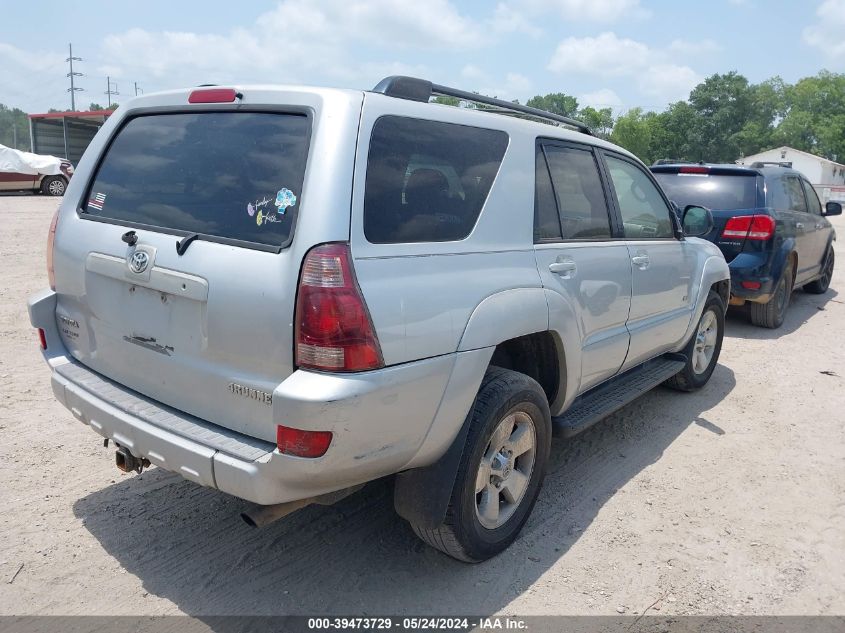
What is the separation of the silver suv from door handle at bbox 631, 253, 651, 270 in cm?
60

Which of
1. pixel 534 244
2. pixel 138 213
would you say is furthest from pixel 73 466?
pixel 534 244

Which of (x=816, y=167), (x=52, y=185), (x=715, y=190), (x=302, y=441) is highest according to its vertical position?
(x=816, y=167)

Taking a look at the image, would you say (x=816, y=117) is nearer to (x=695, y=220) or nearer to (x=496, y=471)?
(x=695, y=220)

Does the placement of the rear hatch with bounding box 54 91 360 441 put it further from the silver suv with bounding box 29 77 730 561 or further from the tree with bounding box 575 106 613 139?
the tree with bounding box 575 106 613 139

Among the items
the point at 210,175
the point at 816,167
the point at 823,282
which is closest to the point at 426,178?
the point at 210,175

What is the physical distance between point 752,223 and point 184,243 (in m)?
6.36

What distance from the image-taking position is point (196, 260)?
246cm

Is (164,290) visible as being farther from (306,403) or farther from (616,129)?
(616,129)

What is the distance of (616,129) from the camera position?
93562mm

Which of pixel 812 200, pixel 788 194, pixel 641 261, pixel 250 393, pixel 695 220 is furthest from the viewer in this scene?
pixel 812 200

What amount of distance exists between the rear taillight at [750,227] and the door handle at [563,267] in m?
4.61

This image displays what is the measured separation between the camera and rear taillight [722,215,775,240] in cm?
701

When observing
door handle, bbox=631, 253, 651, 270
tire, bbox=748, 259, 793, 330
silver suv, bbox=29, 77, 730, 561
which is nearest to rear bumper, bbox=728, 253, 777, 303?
tire, bbox=748, 259, 793, 330

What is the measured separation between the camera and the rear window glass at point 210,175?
2.42 m
